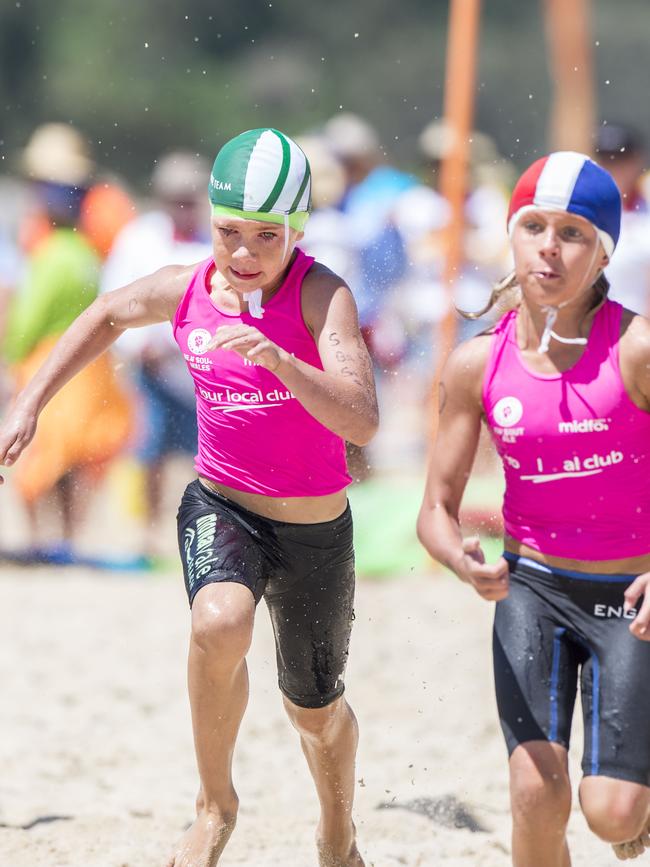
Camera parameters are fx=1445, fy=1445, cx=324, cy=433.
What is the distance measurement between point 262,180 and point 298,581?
1179 mm

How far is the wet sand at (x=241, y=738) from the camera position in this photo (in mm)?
4855

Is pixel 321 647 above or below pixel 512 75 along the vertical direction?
below

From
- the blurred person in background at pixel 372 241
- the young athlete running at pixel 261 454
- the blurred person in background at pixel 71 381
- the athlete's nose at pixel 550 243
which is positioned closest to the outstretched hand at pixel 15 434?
the young athlete running at pixel 261 454

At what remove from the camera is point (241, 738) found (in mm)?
6125

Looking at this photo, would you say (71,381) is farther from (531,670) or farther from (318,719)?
(531,670)

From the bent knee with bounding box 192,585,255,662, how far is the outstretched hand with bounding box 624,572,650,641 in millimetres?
1023

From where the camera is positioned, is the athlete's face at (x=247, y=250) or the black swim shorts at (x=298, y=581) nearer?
the athlete's face at (x=247, y=250)

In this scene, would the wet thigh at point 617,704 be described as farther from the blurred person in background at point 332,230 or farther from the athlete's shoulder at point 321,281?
the blurred person in background at point 332,230

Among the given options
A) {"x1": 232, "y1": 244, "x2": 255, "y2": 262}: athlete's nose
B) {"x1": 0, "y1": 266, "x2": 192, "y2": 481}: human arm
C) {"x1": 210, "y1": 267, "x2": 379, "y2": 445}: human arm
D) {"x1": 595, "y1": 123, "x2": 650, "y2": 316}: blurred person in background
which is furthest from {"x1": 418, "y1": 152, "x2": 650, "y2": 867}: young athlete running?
{"x1": 595, "y1": 123, "x2": 650, "y2": 316}: blurred person in background

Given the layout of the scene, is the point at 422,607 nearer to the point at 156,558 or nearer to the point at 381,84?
the point at 156,558

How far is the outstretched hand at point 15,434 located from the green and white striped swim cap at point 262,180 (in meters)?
0.83

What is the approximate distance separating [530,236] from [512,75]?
844 inches

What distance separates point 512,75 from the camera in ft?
80.1

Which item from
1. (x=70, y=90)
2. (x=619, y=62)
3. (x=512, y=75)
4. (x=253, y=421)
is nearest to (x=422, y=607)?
(x=253, y=421)
